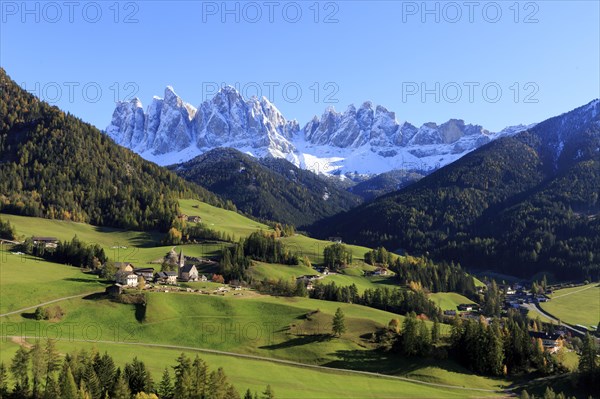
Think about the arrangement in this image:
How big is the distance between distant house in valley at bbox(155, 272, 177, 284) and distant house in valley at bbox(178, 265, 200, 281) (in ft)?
17.6

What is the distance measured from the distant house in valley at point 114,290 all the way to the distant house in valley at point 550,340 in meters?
105

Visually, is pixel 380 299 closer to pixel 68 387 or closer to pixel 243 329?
pixel 243 329

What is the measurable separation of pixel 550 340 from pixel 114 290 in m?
111

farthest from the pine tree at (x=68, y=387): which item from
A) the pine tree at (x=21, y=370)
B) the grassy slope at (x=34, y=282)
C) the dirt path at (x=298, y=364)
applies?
the grassy slope at (x=34, y=282)

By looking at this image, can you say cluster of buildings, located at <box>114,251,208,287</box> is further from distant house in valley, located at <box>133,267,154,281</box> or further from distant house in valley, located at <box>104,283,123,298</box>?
distant house in valley, located at <box>104,283,123,298</box>

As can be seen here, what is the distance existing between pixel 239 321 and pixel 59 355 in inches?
1657

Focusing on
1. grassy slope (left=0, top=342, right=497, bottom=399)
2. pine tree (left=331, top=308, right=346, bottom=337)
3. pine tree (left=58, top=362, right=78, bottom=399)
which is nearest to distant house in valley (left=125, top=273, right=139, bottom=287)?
grassy slope (left=0, top=342, right=497, bottom=399)

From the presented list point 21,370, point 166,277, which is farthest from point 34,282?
point 21,370

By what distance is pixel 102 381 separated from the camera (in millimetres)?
78938

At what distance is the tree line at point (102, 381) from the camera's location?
75.5 m

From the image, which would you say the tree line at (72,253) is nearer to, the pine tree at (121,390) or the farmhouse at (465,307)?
the pine tree at (121,390)

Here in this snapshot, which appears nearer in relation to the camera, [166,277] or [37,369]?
[37,369]

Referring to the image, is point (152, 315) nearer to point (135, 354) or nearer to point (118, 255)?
point (135, 354)

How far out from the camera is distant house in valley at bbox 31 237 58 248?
181 metres
